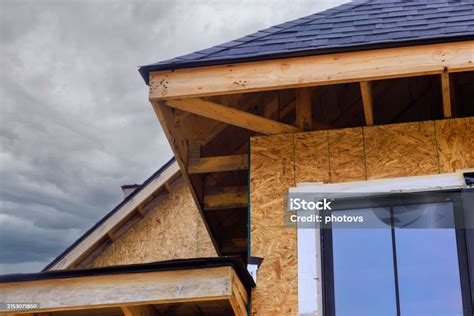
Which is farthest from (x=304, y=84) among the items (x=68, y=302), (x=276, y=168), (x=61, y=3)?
(x=61, y=3)

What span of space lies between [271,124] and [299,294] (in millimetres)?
1657

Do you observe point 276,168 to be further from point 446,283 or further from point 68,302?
point 68,302

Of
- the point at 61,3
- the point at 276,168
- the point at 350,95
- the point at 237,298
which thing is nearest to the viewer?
the point at 237,298

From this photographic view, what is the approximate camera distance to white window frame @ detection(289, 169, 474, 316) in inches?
195

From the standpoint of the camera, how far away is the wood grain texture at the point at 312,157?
18.0ft

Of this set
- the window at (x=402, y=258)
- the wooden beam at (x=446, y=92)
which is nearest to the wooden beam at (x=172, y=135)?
the window at (x=402, y=258)

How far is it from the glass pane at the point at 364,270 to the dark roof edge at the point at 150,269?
77 cm

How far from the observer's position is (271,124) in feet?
18.9

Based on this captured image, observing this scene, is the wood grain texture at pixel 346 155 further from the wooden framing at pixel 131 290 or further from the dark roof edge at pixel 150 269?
the wooden framing at pixel 131 290

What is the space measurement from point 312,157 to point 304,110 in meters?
0.55

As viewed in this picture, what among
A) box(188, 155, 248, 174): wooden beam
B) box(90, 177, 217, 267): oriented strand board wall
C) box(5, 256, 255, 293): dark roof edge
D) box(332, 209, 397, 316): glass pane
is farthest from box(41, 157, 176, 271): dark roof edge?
box(332, 209, 397, 316): glass pane

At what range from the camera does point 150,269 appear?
4738 mm

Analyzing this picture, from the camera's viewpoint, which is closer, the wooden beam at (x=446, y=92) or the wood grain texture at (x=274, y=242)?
the wooden beam at (x=446, y=92)

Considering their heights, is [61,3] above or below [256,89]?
above
